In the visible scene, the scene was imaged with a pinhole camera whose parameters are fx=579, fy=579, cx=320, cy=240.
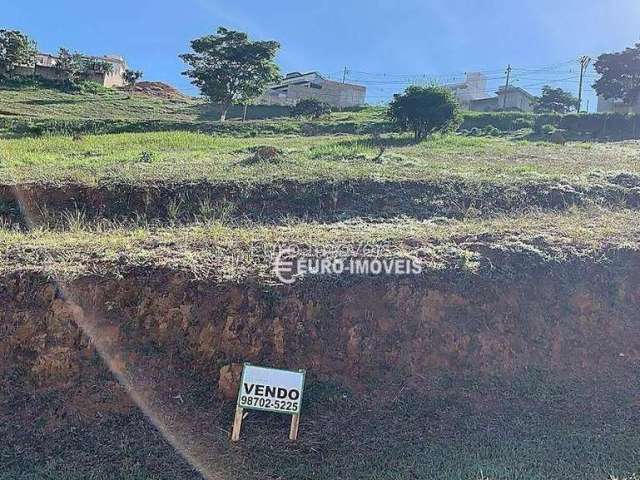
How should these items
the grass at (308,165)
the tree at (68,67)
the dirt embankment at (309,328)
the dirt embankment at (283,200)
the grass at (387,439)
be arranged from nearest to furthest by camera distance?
the grass at (387,439) < the dirt embankment at (309,328) < the dirt embankment at (283,200) < the grass at (308,165) < the tree at (68,67)

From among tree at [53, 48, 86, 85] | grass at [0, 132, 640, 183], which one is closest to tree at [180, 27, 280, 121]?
tree at [53, 48, 86, 85]

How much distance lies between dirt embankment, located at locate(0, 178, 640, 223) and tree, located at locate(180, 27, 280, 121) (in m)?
23.9

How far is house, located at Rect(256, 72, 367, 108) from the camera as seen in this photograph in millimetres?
47594

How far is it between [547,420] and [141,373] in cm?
299

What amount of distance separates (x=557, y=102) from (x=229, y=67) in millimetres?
22126

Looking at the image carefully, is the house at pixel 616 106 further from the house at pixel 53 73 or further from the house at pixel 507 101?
the house at pixel 53 73

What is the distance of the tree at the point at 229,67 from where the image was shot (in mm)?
31188

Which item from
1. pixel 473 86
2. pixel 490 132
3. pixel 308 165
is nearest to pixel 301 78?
pixel 473 86

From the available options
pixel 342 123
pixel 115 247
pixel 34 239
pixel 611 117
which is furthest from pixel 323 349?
pixel 611 117

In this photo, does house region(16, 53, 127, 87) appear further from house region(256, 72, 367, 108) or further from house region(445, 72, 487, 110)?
house region(445, 72, 487, 110)

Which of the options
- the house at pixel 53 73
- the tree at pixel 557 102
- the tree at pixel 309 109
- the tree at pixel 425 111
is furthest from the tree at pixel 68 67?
the tree at pixel 557 102

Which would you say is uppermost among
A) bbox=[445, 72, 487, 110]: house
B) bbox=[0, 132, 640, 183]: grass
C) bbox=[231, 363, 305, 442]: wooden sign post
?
bbox=[445, 72, 487, 110]: house

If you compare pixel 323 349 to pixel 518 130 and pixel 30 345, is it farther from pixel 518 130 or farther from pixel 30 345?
pixel 518 130

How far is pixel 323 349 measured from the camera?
4.43 meters
